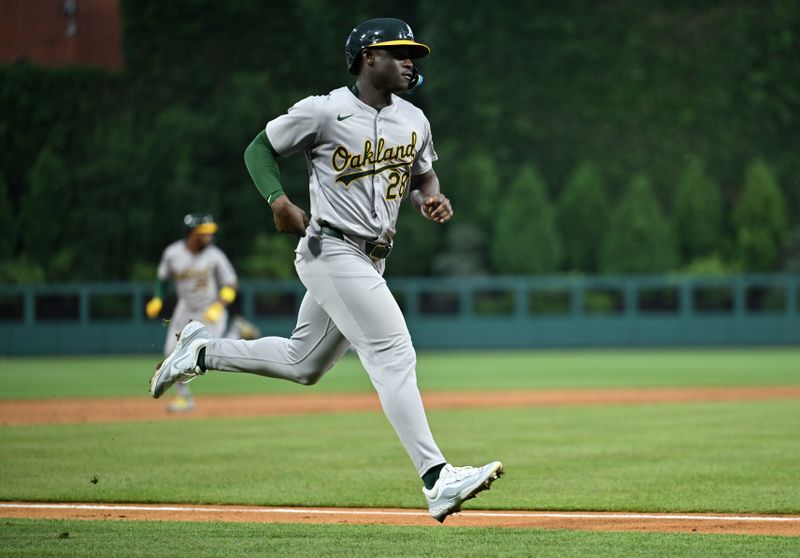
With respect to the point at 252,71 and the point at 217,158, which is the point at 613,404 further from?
the point at 252,71

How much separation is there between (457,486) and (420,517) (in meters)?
1.11

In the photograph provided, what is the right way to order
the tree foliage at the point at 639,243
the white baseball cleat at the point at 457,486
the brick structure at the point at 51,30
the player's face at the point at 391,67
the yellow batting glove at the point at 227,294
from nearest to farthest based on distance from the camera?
the white baseball cleat at the point at 457,486 < the player's face at the point at 391,67 < the yellow batting glove at the point at 227,294 < the brick structure at the point at 51,30 < the tree foliage at the point at 639,243

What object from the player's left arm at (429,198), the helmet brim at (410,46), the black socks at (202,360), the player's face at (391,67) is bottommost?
the black socks at (202,360)

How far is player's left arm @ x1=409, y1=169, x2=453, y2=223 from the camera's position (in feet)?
20.4

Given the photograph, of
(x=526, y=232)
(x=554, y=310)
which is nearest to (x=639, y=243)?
(x=526, y=232)

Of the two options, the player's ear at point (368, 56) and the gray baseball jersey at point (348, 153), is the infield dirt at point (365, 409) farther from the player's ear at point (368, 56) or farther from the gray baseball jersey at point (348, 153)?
the player's ear at point (368, 56)

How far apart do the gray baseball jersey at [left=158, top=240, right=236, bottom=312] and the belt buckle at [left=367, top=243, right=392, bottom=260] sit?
9.51 m

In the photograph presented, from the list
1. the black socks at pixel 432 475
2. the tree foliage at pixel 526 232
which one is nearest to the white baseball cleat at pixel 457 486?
the black socks at pixel 432 475

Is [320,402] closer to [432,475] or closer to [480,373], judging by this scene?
[480,373]

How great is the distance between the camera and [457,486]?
5590mm

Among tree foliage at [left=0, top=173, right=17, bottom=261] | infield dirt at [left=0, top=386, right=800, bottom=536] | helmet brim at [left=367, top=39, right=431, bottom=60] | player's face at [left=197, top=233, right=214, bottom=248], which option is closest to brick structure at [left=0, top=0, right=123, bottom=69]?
tree foliage at [left=0, top=173, right=17, bottom=261]

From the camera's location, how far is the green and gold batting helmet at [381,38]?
19.6 ft

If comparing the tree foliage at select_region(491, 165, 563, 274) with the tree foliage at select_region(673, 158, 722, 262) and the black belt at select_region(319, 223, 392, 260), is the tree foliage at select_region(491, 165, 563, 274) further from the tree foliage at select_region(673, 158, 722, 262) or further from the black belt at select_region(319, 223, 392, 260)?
the black belt at select_region(319, 223, 392, 260)

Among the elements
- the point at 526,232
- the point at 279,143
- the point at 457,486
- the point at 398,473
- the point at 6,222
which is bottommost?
the point at 526,232
